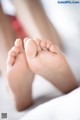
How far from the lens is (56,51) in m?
0.83

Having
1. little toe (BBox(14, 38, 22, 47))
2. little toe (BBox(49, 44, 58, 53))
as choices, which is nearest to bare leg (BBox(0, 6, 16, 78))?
little toe (BBox(14, 38, 22, 47))

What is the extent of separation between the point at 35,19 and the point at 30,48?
0.12m

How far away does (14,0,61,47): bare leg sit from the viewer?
872mm

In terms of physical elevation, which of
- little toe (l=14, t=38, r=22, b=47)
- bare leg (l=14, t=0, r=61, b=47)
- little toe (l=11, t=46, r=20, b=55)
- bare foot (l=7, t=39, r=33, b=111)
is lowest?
bare foot (l=7, t=39, r=33, b=111)

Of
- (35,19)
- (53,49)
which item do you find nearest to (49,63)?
(53,49)

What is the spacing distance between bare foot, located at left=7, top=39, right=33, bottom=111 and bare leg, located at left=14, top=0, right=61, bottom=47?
0.08m

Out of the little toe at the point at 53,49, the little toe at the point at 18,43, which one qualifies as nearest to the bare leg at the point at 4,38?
the little toe at the point at 18,43

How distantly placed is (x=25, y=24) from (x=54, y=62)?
166 millimetres

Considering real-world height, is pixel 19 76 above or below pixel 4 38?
below

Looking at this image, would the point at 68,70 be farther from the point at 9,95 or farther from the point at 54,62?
the point at 9,95

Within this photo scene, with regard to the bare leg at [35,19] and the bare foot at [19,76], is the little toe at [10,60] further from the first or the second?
the bare leg at [35,19]

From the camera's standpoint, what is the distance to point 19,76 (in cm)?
83

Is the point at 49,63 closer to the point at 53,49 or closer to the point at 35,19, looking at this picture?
the point at 53,49

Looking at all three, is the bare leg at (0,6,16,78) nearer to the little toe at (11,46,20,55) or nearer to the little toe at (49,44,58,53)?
the little toe at (11,46,20,55)
